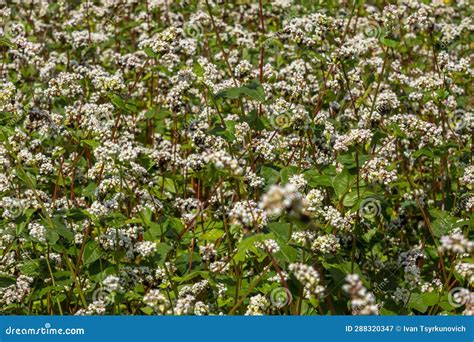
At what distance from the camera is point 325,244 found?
4176mm

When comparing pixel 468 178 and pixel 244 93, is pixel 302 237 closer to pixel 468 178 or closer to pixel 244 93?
pixel 244 93

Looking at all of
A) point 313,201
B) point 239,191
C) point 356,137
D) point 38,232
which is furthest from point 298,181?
point 38,232

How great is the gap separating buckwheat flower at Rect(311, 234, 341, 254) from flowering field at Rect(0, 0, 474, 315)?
11 millimetres

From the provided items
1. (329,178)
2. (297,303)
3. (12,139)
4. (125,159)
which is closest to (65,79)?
(12,139)

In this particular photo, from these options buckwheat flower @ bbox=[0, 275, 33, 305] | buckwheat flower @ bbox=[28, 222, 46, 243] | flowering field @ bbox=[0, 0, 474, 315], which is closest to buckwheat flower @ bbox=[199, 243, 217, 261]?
flowering field @ bbox=[0, 0, 474, 315]

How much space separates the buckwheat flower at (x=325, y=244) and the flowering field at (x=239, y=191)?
1 cm

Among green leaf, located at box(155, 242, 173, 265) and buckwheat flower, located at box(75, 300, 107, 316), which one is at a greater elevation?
green leaf, located at box(155, 242, 173, 265)

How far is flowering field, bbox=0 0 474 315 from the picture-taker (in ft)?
14.1

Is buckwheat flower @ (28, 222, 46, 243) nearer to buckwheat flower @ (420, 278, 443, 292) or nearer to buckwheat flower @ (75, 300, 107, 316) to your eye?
buckwheat flower @ (75, 300, 107, 316)

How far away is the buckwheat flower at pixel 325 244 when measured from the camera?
418cm

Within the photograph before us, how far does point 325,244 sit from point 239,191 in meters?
0.95

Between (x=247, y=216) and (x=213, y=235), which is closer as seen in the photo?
(x=247, y=216)

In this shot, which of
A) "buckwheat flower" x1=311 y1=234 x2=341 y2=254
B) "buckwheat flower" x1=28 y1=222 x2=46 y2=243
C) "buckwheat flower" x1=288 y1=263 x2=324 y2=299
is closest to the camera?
"buckwheat flower" x1=288 y1=263 x2=324 y2=299

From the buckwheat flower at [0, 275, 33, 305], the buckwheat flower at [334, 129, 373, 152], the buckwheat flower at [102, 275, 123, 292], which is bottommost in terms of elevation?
the buckwheat flower at [0, 275, 33, 305]
